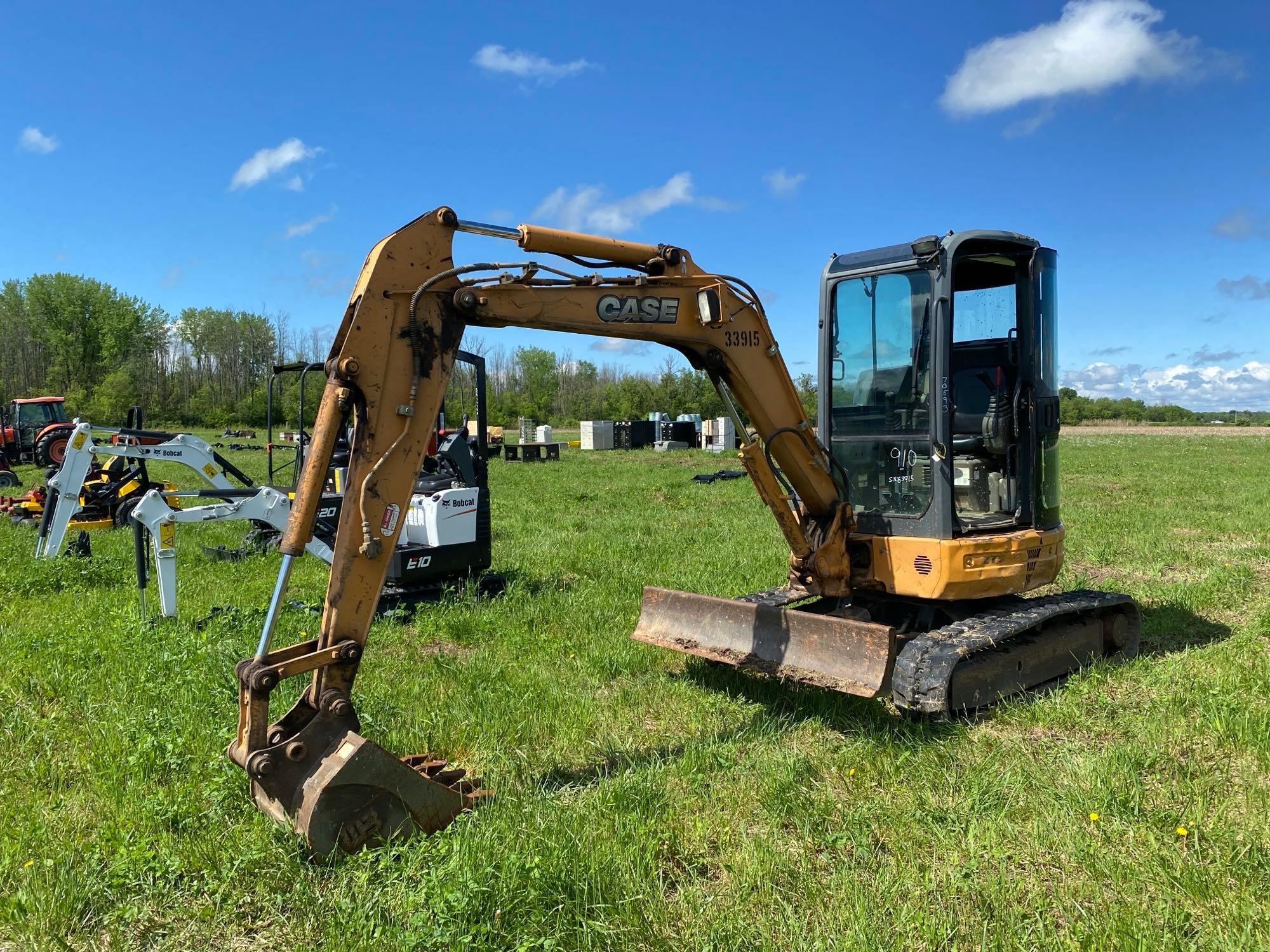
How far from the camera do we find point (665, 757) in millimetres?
4805

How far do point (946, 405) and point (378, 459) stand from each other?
3529 mm

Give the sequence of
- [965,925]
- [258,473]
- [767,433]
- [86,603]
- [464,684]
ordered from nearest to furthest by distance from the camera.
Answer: [965,925], [767,433], [464,684], [86,603], [258,473]

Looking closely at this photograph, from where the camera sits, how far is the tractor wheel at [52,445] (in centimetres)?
2212

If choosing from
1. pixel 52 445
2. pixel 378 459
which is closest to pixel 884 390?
pixel 378 459

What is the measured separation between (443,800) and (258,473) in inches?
979

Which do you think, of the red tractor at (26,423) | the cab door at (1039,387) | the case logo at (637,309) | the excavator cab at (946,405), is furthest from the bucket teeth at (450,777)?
the red tractor at (26,423)

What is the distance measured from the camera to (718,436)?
35750 millimetres

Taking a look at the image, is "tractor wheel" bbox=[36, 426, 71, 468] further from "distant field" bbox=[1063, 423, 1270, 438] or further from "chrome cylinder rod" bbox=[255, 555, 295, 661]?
"distant field" bbox=[1063, 423, 1270, 438]

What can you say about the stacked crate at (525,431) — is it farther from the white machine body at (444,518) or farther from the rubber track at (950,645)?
the rubber track at (950,645)

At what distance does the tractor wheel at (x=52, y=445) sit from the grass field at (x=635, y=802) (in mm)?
17030

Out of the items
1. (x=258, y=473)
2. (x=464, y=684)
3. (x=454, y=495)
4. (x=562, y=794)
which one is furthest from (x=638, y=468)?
(x=562, y=794)

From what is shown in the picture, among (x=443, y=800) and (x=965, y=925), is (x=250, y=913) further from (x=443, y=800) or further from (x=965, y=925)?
(x=965, y=925)

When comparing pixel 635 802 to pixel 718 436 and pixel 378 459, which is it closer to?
pixel 378 459

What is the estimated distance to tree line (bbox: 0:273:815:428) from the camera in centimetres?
6238
